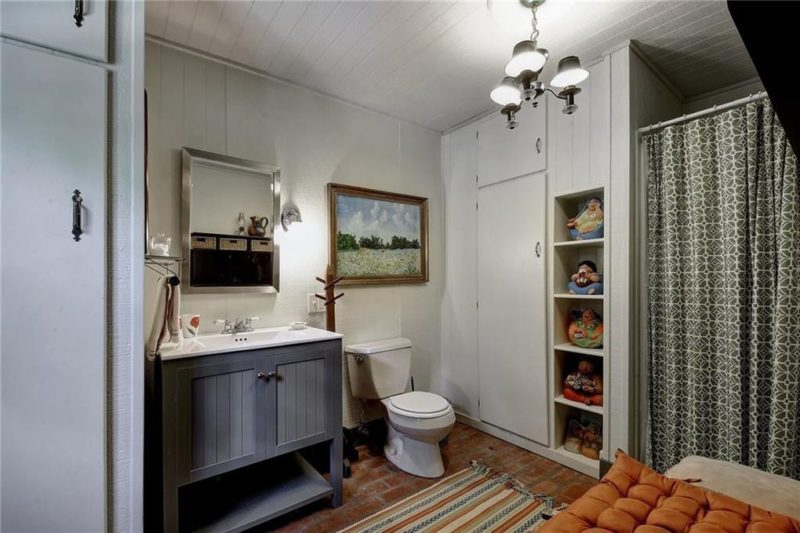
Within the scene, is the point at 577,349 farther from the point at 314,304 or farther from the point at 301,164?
the point at 301,164

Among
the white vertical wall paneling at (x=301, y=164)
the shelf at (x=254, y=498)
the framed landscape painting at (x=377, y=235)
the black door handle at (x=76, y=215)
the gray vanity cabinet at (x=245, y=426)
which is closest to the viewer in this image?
the black door handle at (x=76, y=215)

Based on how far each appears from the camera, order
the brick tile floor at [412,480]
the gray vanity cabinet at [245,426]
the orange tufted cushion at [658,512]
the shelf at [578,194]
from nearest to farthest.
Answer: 1. the orange tufted cushion at [658,512]
2. the gray vanity cabinet at [245,426]
3. the brick tile floor at [412,480]
4. the shelf at [578,194]

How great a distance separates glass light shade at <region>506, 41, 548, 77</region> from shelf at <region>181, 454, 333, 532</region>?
7.43ft

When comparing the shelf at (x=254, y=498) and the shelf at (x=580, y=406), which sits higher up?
the shelf at (x=580, y=406)

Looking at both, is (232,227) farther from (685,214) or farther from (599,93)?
(685,214)

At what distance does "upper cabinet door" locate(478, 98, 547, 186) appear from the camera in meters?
2.57

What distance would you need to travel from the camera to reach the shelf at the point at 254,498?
176 centimetres

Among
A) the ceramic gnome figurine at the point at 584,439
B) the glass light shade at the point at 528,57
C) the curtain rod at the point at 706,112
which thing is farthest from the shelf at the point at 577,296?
the glass light shade at the point at 528,57

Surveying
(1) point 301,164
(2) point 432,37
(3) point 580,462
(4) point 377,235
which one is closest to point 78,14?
(1) point 301,164

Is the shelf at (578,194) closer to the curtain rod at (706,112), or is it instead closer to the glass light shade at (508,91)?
the curtain rod at (706,112)

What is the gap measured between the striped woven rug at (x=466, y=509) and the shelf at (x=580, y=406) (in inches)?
23.2

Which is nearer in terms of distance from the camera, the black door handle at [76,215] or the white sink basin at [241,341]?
the black door handle at [76,215]

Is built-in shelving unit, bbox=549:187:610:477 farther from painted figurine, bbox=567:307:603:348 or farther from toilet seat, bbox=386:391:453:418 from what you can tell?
toilet seat, bbox=386:391:453:418

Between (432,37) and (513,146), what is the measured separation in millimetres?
1054
